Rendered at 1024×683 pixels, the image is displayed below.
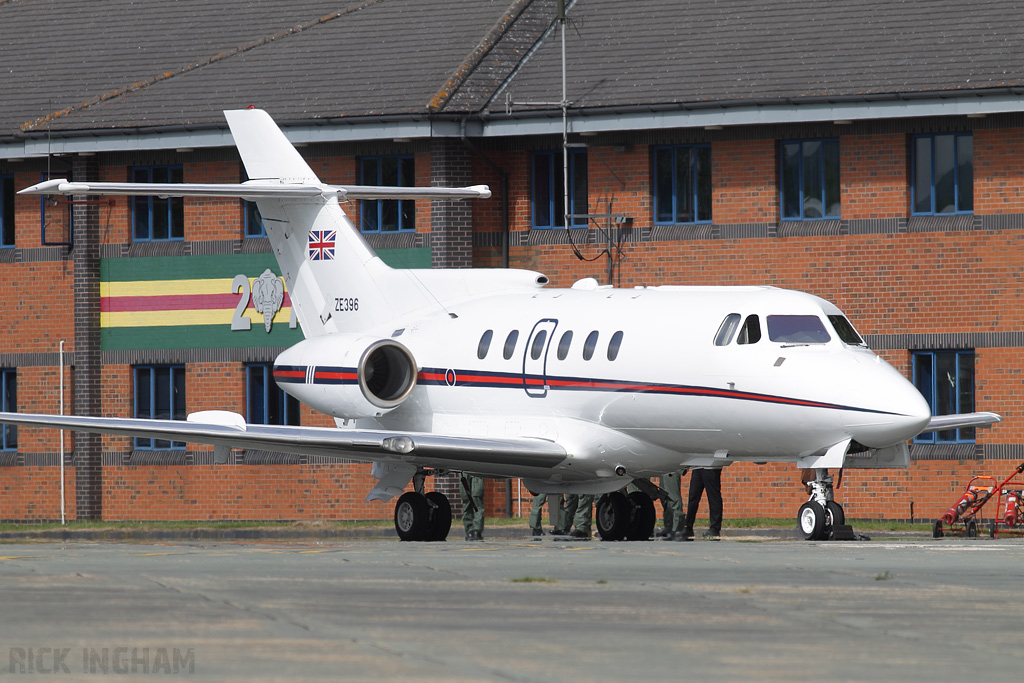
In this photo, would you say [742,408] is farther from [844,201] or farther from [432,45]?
[432,45]

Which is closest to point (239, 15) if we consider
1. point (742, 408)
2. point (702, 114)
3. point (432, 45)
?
point (432, 45)

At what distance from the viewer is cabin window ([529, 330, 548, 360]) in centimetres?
2177

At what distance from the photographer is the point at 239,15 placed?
3784cm

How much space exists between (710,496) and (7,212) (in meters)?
16.9

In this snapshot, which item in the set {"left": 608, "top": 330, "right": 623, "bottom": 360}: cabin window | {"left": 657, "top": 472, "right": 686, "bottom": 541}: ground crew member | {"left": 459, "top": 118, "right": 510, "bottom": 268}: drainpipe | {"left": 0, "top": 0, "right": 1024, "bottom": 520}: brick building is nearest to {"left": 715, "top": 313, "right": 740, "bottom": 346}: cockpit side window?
{"left": 608, "top": 330, "right": 623, "bottom": 360}: cabin window

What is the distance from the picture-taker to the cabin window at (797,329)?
19.5 meters

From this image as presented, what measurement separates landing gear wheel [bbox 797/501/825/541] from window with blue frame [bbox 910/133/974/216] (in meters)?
11.9

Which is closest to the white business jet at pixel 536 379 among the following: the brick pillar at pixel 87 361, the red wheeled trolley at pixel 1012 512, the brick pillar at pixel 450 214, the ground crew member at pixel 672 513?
the ground crew member at pixel 672 513

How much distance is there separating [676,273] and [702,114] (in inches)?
113

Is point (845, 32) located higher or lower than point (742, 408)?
higher

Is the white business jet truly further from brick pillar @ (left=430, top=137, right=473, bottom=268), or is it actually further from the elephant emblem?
the elephant emblem

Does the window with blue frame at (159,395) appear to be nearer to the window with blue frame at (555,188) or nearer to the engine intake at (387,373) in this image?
the window with blue frame at (555,188)

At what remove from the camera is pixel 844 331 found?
19750mm

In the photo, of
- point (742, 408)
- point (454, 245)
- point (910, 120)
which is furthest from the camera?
point (454, 245)
